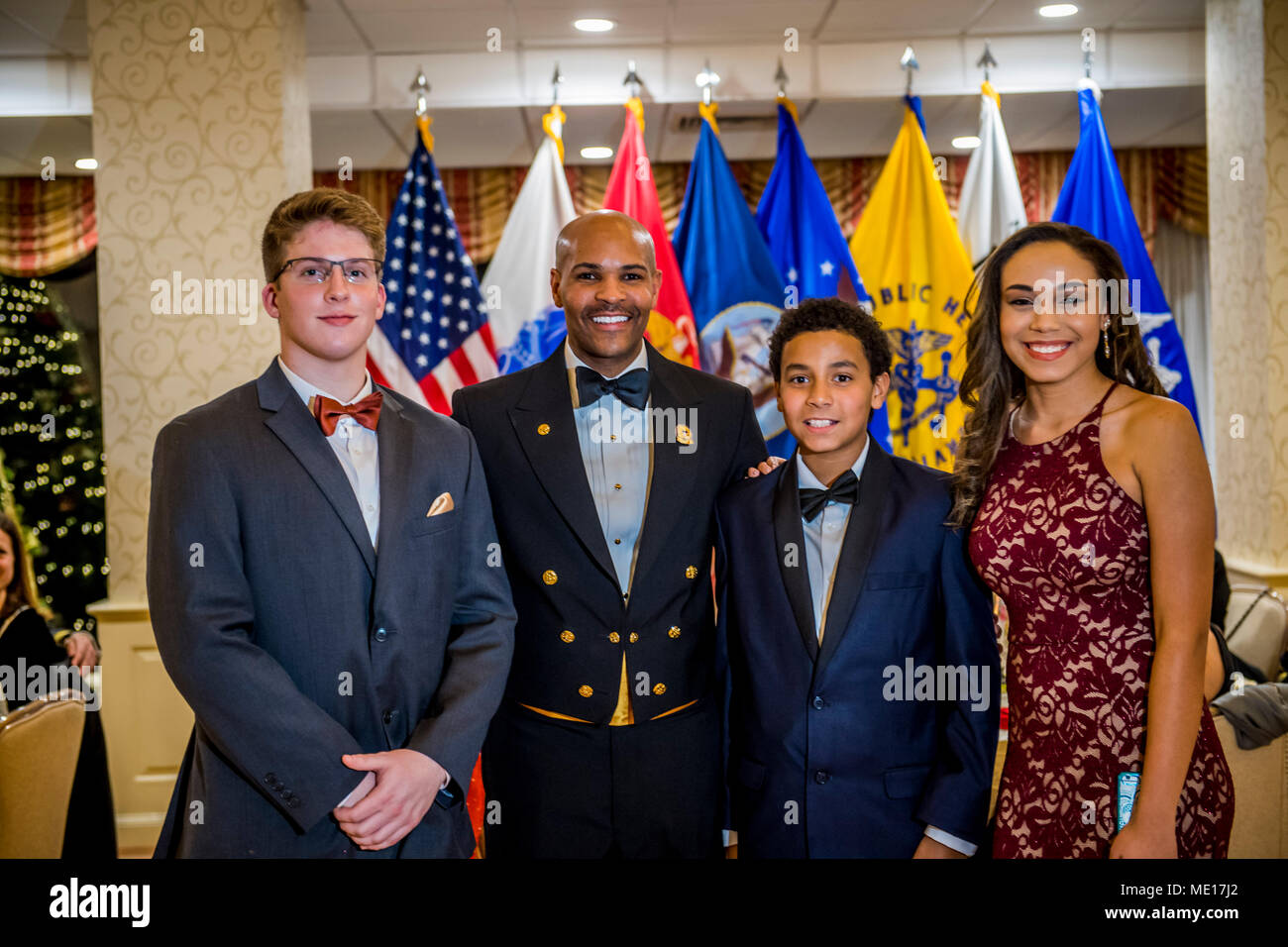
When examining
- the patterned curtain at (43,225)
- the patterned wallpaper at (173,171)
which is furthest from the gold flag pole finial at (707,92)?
the patterned curtain at (43,225)

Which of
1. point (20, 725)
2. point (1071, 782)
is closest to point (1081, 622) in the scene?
point (1071, 782)

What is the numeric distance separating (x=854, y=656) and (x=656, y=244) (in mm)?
2685

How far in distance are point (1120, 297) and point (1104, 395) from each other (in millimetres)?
171

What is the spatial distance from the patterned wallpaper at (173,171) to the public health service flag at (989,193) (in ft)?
9.30

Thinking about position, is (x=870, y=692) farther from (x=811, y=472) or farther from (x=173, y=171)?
(x=173, y=171)

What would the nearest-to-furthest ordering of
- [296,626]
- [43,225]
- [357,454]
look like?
[296,626]
[357,454]
[43,225]

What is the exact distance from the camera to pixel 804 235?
4109mm

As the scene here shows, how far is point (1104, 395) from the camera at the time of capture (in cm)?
171

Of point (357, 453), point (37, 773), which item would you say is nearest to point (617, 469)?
point (357, 453)

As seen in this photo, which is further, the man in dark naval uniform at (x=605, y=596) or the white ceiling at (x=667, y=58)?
the white ceiling at (x=667, y=58)

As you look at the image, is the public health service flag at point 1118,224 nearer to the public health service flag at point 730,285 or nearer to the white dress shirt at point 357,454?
the public health service flag at point 730,285

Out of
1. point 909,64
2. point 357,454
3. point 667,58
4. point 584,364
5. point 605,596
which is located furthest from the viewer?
point 667,58

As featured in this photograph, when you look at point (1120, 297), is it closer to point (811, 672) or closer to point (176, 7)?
point (811, 672)

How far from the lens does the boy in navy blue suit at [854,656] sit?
1731 mm
